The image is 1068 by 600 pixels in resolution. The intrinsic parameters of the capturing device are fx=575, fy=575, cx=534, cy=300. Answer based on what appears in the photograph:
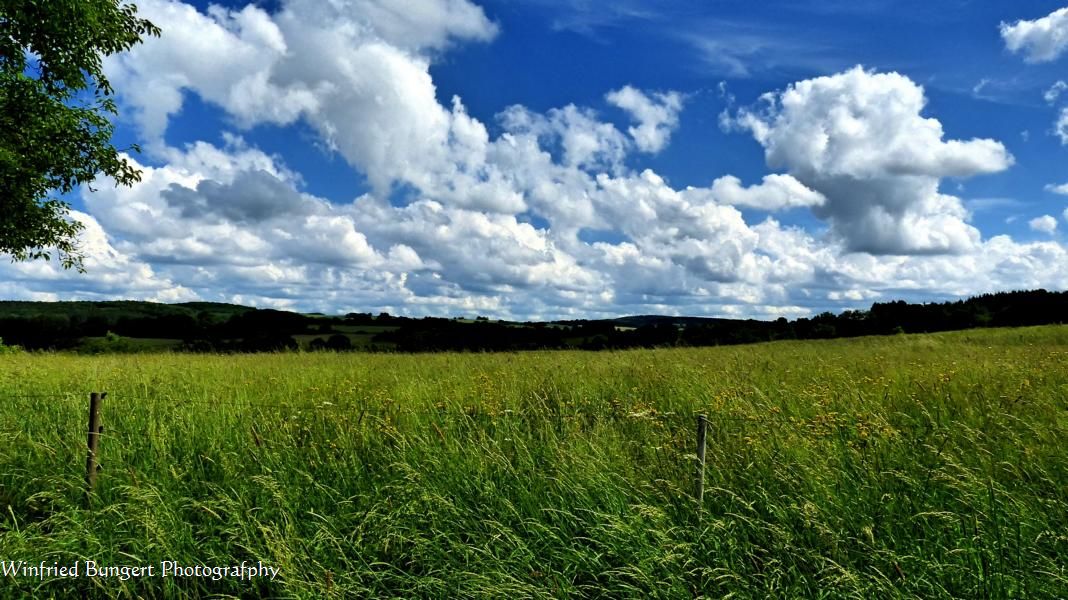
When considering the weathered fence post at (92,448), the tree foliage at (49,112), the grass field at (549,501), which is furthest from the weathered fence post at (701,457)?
the tree foliage at (49,112)

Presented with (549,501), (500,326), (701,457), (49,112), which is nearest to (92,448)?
(549,501)

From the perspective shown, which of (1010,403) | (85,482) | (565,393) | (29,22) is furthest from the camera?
(29,22)

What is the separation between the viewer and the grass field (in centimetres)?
357

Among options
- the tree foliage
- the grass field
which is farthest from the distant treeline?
the grass field

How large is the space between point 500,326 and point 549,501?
27.5m

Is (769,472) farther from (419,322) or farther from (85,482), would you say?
(419,322)

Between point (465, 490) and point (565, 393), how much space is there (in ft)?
13.3

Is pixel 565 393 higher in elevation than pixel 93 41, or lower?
lower

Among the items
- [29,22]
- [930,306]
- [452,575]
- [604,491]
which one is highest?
[29,22]

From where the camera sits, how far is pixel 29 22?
12.7 metres

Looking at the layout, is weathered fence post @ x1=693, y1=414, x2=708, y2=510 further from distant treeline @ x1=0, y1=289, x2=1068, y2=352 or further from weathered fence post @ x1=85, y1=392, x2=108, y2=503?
distant treeline @ x1=0, y1=289, x2=1068, y2=352

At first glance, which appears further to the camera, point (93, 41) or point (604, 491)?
point (93, 41)

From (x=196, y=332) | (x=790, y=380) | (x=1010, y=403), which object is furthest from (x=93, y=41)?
(x=196, y=332)

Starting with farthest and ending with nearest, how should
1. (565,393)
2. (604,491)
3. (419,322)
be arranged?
(419,322) → (565,393) → (604,491)
